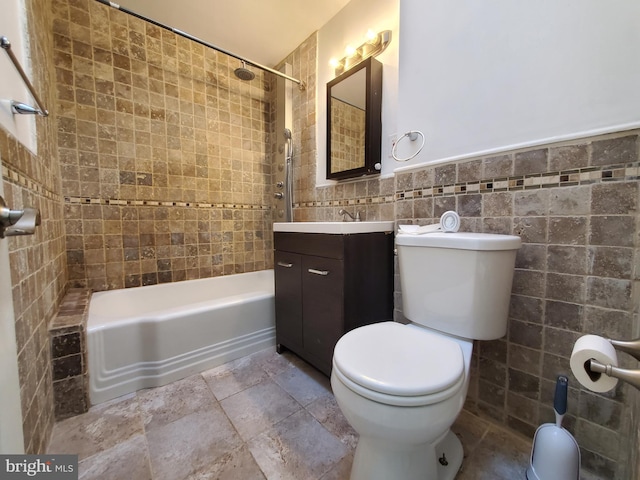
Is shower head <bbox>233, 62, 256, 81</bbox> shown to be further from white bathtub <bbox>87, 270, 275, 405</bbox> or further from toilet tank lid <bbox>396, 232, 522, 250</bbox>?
toilet tank lid <bbox>396, 232, 522, 250</bbox>

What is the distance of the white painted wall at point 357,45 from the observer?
146 centimetres

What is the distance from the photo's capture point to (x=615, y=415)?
82 centimetres

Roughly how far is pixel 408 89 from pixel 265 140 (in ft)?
5.10

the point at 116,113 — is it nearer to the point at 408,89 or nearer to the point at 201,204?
the point at 201,204

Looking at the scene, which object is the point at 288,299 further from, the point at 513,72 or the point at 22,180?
the point at 513,72

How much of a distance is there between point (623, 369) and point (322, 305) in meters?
1.01

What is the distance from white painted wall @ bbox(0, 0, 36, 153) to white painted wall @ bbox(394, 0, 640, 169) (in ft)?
4.97

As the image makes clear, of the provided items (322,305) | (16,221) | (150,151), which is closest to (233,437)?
(322,305)

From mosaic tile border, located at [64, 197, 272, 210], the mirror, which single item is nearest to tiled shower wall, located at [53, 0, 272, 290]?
mosaic tile border, located at [64, 197, 272, 210]

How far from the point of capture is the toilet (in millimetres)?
633

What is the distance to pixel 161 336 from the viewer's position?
1354 millimetres

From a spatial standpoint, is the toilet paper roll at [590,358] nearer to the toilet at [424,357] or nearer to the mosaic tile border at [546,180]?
the toilet at [424,357]

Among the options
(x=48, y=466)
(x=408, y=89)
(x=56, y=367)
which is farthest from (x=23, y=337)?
(x=408, y=89)

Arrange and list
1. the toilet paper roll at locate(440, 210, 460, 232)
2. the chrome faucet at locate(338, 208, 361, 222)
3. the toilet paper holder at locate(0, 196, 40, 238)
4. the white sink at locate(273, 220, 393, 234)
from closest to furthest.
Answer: the toilet paper holder at locate(0, 196, 40, 238) < the toilet paper roll at locate(440, 210, 460, 232) < the white sink at locate(273, 220, 393, 234) < the chrome faucet at locate(338, 208, 361, 222)
